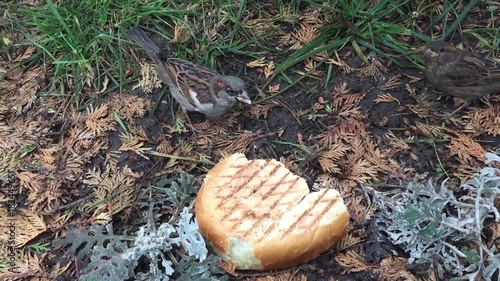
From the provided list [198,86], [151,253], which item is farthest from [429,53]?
[151,253]

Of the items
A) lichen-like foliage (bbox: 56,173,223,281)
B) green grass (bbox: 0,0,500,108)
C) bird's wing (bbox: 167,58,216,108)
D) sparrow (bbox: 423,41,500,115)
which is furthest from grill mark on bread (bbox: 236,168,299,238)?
sparrow (bbox: 423,41,500,115)

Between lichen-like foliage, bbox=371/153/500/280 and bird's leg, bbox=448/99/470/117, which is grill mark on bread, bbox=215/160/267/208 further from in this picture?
bird's leg, bbox=448/99/470/117

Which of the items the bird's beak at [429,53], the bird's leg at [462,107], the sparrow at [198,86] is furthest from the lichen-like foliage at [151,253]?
the bird's beak at [429,53]

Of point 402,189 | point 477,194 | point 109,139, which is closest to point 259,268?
point 402,189

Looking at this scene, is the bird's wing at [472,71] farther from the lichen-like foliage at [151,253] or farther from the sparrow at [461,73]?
A: the lichen-like foliage at [151,253]

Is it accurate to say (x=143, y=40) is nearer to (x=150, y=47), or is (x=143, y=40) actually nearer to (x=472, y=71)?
(x=150, y=47)

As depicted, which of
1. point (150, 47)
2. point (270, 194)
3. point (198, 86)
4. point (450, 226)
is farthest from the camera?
point (150, 47)
